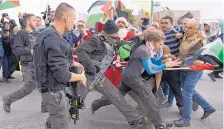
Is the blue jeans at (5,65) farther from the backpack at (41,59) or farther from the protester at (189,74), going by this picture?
the backpack at (41,59)

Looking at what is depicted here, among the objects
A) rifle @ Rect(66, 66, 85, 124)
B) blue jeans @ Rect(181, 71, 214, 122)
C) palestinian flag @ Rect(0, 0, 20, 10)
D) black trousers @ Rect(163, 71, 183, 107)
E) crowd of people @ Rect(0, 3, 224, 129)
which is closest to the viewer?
crowd of people @ Rect(0, 3, 224, 129)

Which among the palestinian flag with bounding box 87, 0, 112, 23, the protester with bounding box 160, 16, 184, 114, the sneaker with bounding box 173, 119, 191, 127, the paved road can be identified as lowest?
the paved road

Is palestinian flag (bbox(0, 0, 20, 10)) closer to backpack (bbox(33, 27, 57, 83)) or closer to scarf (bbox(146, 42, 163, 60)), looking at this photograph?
scarf (bbox(146, 42, 163, 60))

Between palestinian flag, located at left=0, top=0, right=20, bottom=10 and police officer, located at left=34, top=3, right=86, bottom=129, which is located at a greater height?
palestinian flag, located at left=0, top=0, right=20, bottom=10

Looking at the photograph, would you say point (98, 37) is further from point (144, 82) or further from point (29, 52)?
point (29, 52)

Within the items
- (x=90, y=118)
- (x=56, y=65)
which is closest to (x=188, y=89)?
(x=90, y=118)

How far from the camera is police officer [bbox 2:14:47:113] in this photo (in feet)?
18.6

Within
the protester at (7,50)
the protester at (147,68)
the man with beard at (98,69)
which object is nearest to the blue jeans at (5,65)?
the protester at (7,50)

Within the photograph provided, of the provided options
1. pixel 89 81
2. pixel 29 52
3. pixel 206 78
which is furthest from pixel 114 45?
pixel 206 78

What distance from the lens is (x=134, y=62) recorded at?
4.61m

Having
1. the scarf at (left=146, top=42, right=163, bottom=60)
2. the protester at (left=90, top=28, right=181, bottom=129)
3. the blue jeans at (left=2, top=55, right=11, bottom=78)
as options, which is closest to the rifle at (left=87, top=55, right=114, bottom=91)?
the protester at (left=90, top=28, right=181, bottom=129)

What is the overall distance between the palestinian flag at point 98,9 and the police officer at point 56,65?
196 inches

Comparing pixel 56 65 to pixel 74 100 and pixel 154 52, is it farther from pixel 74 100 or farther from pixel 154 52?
pixel 154 52

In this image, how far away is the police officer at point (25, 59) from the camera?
5684mm
